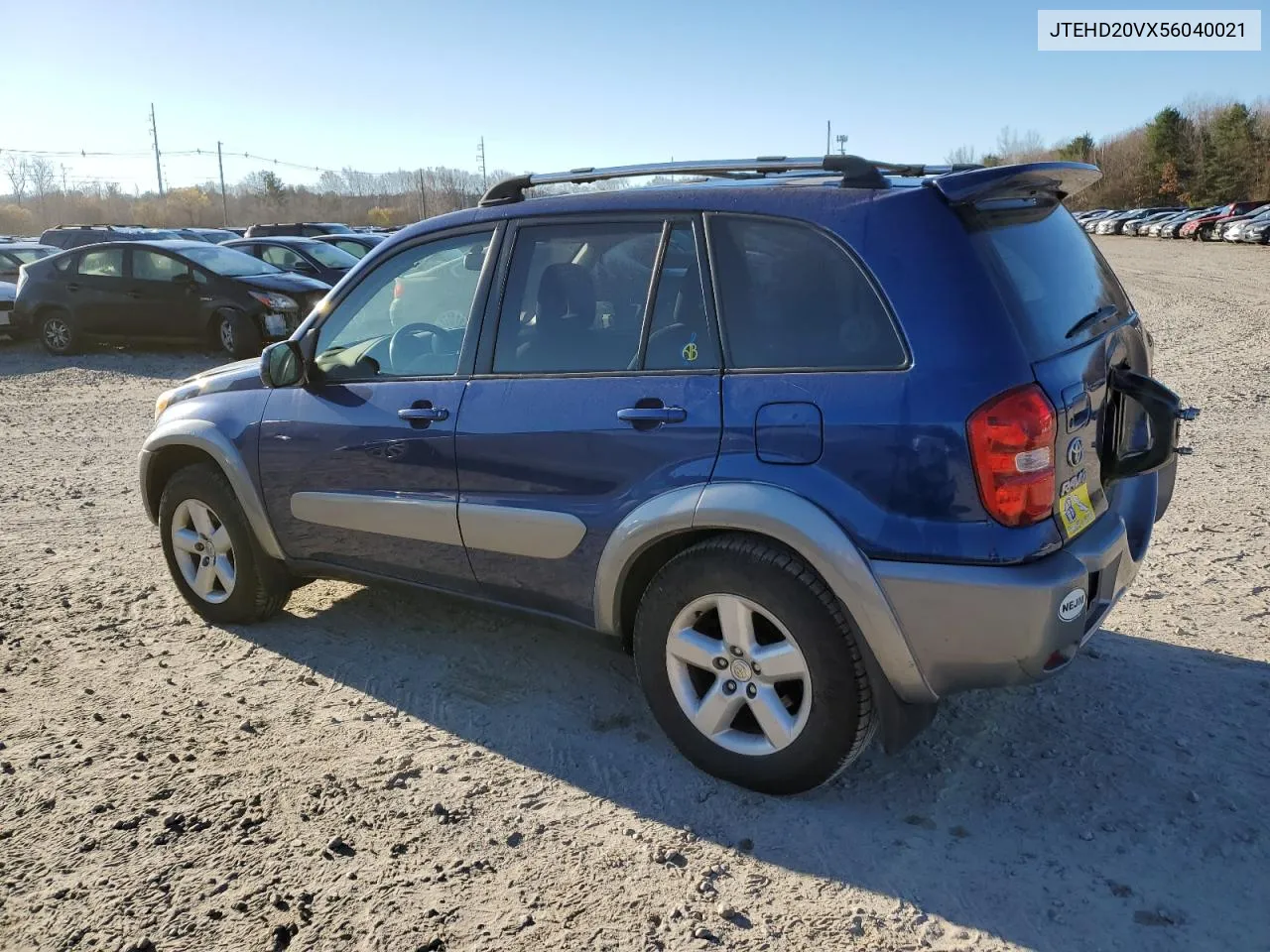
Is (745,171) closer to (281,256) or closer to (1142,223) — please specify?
(281,256)

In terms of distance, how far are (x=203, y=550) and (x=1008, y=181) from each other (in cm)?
372

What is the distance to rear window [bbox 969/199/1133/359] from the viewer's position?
114 inches

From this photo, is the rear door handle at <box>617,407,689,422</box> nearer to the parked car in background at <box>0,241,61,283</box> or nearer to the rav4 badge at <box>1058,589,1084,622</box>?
the rav4 badge at <box>1058,589,1084,622</box>

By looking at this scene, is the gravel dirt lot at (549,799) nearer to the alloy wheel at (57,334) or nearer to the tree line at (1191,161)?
the alloy wheel at (57,334)

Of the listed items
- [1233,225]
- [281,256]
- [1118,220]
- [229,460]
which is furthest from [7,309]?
[1118,220]

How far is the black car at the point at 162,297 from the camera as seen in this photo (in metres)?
13.4

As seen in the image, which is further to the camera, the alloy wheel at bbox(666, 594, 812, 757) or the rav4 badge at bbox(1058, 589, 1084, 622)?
the alloy wheel at bbox(666, 594, 812, 757)

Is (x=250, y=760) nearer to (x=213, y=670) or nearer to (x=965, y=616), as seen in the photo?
(x=213, y=670)

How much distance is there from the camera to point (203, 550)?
15.4 feet

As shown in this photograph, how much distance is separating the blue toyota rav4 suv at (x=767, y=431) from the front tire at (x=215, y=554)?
0.58 meters

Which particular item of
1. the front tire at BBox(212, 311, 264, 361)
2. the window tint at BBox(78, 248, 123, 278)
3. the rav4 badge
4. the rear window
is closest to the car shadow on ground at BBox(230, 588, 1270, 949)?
the rav4 badge

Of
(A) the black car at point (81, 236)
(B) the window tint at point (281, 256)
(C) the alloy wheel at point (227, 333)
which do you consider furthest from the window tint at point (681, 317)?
(A) the black car at point (81, 236)

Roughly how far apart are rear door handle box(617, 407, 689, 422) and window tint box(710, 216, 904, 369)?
0.23 metres

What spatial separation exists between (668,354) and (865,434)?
0.75 metres
